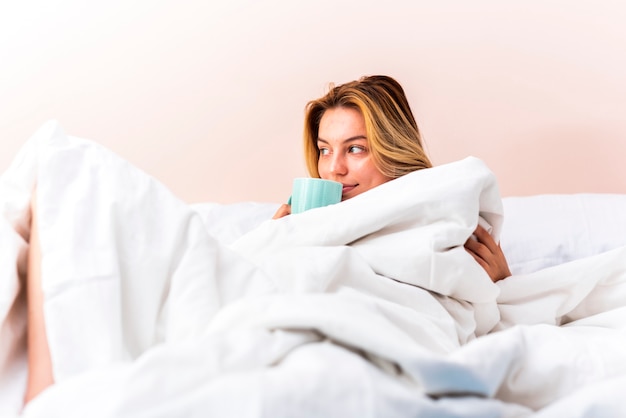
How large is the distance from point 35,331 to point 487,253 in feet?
2.52

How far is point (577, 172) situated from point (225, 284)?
1.33 metres

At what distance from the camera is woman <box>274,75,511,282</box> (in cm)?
138

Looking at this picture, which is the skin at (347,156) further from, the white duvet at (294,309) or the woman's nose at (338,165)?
the white duvet at (294,309)

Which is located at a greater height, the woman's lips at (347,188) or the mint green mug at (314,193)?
the mint green mug at (314,193)

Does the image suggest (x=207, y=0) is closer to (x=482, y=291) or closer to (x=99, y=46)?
(x=99, y=46)

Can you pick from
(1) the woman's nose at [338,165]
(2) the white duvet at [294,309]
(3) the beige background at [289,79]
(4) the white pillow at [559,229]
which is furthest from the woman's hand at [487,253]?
(3) the beige background at [289,79]

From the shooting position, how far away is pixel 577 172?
1799 mm

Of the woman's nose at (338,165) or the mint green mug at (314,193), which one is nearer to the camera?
the mint green mug at (314,193)

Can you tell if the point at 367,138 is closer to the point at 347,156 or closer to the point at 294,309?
the point at 347,156

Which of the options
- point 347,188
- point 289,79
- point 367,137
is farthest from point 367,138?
point 289,79

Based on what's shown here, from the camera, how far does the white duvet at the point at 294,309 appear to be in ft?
1.76

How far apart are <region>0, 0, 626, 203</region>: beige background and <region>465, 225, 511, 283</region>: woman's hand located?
0.67 m

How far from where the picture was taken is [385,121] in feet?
4.61

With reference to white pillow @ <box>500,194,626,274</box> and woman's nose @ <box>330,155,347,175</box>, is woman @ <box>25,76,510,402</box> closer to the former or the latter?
woman's nose @ <box>330,155,347,175</box>
